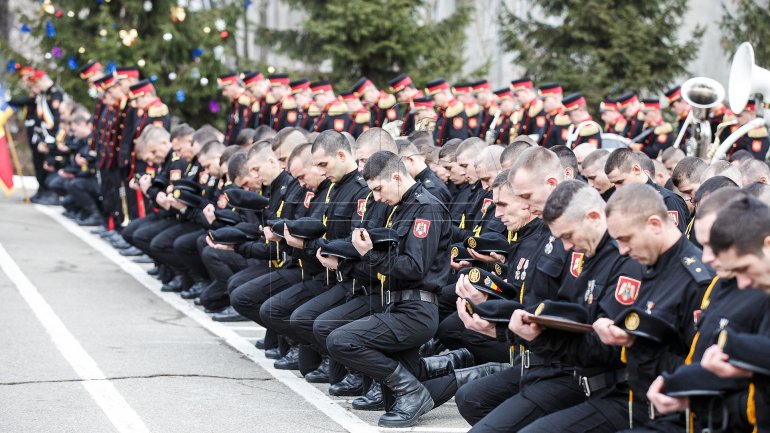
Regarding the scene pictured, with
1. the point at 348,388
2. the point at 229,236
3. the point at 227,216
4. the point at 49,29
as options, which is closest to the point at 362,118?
the point at 227,216

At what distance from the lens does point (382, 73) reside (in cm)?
2225

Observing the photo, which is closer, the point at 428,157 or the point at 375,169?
the point at 375,169

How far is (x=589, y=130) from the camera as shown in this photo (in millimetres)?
14578

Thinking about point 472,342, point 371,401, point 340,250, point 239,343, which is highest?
point 340,250

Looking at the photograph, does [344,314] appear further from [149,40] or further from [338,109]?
[149,40]

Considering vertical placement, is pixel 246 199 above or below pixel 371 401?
above

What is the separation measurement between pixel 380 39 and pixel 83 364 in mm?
13458

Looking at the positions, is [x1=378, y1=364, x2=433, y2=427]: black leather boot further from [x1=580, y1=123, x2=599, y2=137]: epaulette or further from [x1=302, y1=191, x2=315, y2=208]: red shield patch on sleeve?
[x1=580, y1=123, x2=599, y2=137]: epaulette

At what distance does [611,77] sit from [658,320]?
17.3m

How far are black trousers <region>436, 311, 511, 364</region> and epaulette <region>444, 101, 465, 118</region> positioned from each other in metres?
7.39

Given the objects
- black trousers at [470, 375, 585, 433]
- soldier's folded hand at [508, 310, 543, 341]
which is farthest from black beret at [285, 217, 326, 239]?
soldier's folded hand at [508, 310, 543, 341]

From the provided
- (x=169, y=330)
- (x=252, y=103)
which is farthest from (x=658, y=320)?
(x=252, y=103)

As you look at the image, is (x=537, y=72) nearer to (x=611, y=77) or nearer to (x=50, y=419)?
(x=611, y=77)

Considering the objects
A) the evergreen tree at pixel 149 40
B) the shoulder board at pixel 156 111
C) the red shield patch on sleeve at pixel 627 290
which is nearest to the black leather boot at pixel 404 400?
the red shield patch on sleeve at pixel 627 290
